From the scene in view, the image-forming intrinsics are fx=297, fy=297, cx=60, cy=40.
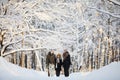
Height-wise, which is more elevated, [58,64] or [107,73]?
[58,64]

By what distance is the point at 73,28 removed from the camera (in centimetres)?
316

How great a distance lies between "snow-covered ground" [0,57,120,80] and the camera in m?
3.15

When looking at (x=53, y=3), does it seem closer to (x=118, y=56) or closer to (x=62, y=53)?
(x=62, y=53)

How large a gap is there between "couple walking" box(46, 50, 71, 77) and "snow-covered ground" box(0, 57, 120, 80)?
0.21 ft

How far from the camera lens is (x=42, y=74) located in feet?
10.5

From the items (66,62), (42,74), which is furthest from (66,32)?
(42,74)

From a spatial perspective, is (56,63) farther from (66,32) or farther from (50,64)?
(66,32)

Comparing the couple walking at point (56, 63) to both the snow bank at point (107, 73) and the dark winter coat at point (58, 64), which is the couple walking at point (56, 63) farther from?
the snow bank at point (107, 73)

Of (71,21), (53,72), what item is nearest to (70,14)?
(71,21)

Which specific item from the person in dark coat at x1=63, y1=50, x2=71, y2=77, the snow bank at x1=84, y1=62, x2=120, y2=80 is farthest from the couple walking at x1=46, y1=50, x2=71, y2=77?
the snow bank at x1=84, y1=62, x2=120, y2=80

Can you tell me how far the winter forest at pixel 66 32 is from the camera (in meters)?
3.12

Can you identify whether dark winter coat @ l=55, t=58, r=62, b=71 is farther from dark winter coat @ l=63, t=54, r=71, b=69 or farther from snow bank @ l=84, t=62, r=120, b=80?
snow bank @ l=84, t=62, r=120, b=80

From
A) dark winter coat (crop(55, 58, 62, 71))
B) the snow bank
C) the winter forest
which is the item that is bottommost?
the snow bank

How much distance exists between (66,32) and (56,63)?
0.35 meters
